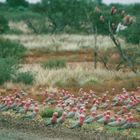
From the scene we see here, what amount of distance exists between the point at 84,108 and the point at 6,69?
8.58 meters

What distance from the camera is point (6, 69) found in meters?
24.7

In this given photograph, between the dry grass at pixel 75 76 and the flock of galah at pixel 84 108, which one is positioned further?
the dry grass at pixel 75 76

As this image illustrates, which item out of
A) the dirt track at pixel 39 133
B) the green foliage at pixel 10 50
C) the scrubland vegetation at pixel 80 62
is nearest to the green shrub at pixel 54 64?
the scrubland vegetation at pixel 80 62

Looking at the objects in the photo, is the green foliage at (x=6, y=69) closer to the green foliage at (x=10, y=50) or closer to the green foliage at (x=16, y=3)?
the green foliage at (x=10, y=50)

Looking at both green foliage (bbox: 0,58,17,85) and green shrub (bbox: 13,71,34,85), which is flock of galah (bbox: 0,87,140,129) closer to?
green shrub (bbox: 13,71,34,85)

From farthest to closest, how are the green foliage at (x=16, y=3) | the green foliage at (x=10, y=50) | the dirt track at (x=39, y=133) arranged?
the green foliage at (x=16, y=3), the green foliage at (x=10, y=50), the dirt track at (x=39, y=133)

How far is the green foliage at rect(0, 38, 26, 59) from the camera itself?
105 ft

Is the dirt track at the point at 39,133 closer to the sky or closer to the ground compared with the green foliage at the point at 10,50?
closer to the sky

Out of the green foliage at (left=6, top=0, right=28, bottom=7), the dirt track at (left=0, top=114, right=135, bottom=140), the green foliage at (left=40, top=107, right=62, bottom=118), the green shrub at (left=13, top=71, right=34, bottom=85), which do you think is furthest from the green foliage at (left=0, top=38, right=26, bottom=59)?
the green foliage at (left=6, top=0, right=28, bottom=7)

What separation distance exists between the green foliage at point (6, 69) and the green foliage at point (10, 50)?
5.61 metres

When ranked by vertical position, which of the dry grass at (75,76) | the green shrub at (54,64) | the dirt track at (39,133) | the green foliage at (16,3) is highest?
the dirt track at (39,133)

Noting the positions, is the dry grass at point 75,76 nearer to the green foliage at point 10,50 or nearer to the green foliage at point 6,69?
the green foliage at point 6,69

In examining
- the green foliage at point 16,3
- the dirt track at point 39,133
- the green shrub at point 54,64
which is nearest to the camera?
the dirt track at point 39,133

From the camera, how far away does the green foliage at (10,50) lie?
32.2 meters
